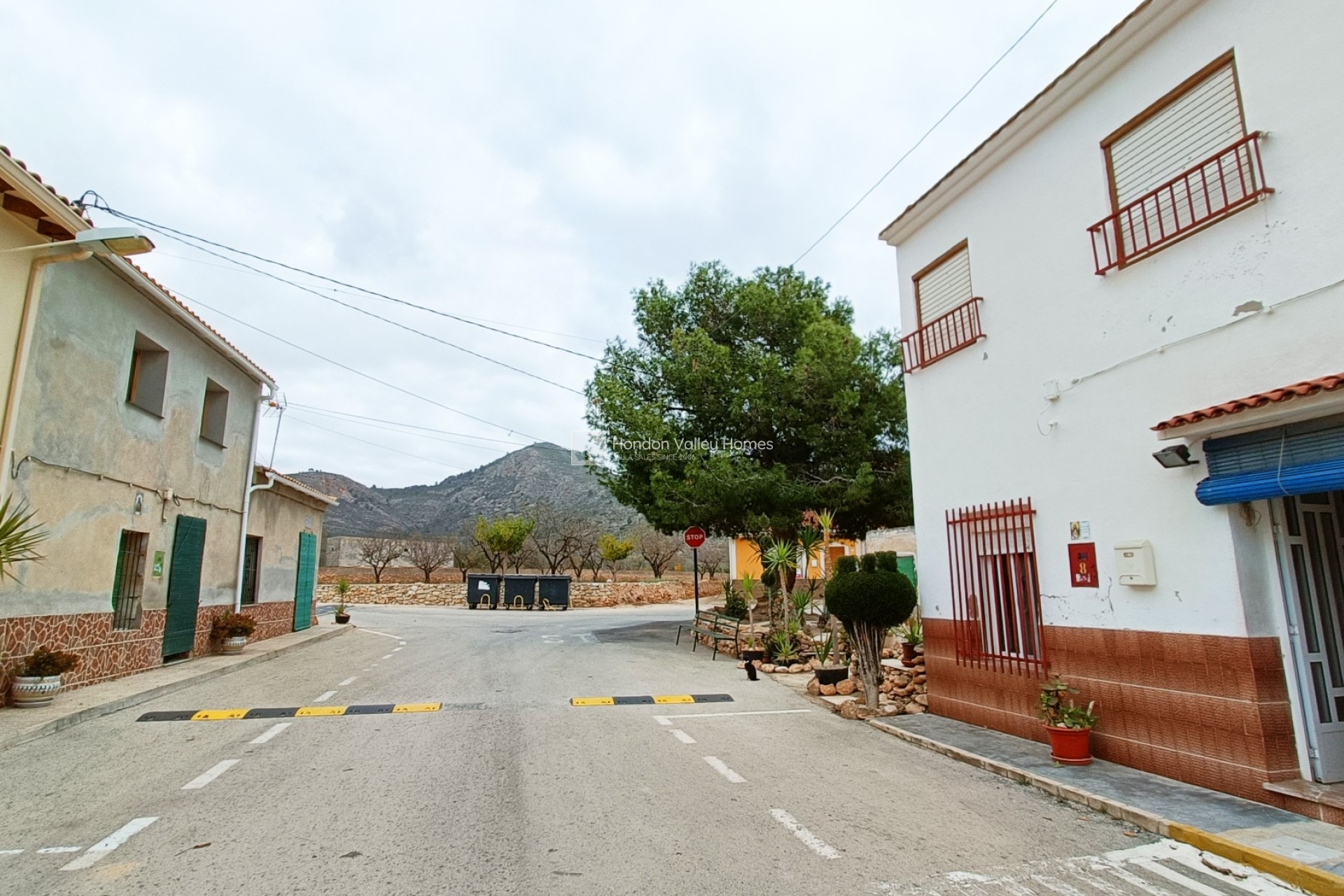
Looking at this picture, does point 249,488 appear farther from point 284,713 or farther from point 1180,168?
point 1180,168

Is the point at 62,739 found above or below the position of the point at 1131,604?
below

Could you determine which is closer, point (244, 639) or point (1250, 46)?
point (1250, 46)

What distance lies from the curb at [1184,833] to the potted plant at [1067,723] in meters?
0.50

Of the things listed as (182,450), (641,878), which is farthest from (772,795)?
(182,450)

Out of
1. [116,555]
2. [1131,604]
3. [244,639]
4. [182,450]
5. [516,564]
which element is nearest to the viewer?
[1131,604]

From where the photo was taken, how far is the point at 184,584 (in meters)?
13.6

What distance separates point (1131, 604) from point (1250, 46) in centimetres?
484

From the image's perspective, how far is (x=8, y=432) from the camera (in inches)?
346

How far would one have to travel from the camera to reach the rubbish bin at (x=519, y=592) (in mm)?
35688

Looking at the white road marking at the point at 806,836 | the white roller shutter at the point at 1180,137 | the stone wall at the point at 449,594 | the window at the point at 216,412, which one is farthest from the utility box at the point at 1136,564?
the stone wall at the point at 449,594

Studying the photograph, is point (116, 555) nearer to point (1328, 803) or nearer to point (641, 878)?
point (641, 878)

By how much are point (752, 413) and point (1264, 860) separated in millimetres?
14258

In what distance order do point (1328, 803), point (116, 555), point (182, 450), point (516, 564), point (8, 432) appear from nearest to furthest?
point (1328, 803) → point (8, 432) → point (116, 555) → point (182, 450) → point (516, 564)

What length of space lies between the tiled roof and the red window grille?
2.22m
